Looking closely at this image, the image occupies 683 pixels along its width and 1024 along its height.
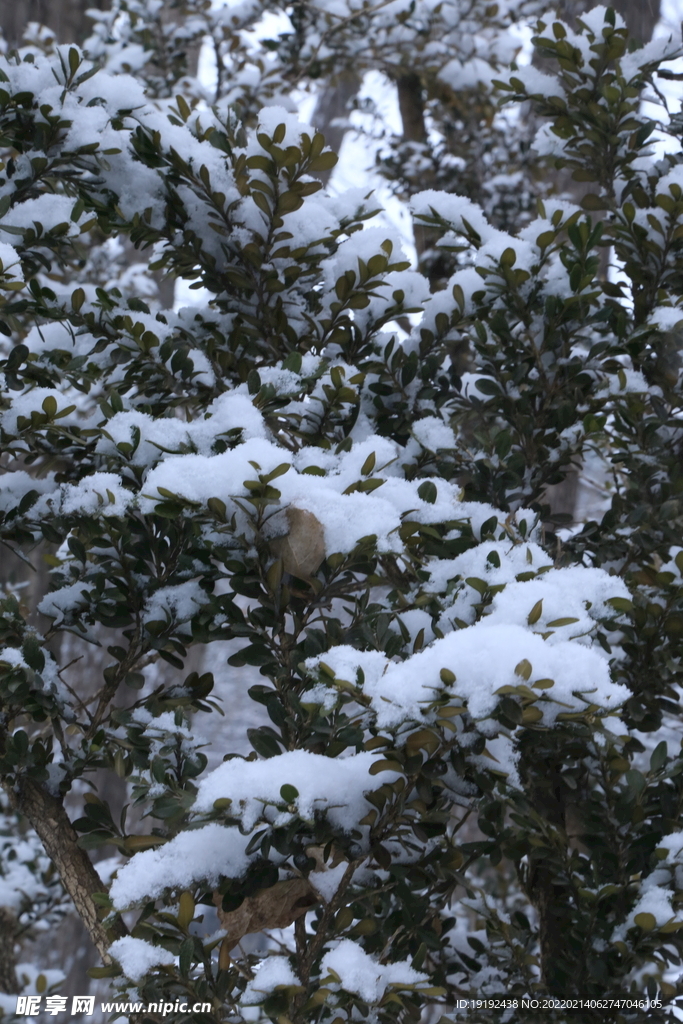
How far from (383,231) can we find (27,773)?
1.15 m

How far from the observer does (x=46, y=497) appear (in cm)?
142

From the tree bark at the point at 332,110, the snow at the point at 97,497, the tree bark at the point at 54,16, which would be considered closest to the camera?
the snow at the point at 97,497

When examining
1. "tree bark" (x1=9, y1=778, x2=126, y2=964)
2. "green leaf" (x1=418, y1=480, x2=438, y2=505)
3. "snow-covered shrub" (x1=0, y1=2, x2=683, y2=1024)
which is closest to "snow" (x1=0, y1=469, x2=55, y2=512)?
"snow-covered shrub" (x1=0, y1=2, x2=683, y2=1024)

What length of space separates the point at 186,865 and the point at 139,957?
119 millimetres

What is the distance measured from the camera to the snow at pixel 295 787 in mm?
966

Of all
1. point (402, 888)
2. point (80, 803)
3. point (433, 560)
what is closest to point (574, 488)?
point (433, 560)

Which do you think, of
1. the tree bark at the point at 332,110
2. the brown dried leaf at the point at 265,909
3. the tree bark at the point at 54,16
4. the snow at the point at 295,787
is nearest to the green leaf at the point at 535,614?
the snow at the point at 295,787

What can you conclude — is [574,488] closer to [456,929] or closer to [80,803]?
[456,929]

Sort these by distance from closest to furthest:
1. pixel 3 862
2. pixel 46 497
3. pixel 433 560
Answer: pixel 433 560, pixel 46 497, pixel 3 862

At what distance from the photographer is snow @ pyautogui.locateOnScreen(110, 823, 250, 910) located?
104cm

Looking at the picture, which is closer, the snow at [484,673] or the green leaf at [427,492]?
the snow at [484,673]

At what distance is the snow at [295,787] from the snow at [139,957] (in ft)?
0.71

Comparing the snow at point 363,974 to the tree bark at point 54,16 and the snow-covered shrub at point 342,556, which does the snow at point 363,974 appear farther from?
the tree bark at point 54,16

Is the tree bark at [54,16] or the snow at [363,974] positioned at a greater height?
the tree bark at [54,16]
